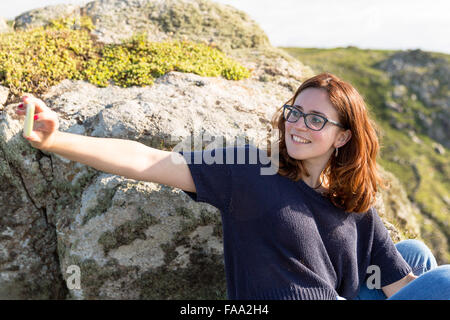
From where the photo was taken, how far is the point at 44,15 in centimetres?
805

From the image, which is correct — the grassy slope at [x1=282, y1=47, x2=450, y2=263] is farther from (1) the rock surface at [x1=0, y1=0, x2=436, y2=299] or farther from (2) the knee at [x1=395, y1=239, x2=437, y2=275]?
(1) the rock surface at [x1=0, y1=0, x2=436, y2=299]

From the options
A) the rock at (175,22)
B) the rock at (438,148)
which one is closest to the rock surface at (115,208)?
the rock at (175,22)

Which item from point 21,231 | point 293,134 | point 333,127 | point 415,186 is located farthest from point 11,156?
point 415,186

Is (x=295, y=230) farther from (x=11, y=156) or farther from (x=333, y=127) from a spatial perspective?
(x=11, y=156)

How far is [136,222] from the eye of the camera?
505 centimetres

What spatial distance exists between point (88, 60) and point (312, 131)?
13.8ft

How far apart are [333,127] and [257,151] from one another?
2.65ft

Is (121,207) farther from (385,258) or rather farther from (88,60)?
(385,258)

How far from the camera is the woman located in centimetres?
357

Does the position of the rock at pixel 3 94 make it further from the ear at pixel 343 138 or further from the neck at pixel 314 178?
the ear at pixel 343 138

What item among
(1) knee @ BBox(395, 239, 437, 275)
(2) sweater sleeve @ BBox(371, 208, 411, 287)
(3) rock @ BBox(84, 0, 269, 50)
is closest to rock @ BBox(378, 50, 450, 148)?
(3) rock @ BBox(84, 0, 269, 50)

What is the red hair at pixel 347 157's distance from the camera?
4.01 meters

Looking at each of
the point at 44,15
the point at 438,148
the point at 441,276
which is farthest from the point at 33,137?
the point at 438,148

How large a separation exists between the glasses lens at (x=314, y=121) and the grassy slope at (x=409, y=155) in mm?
26344
